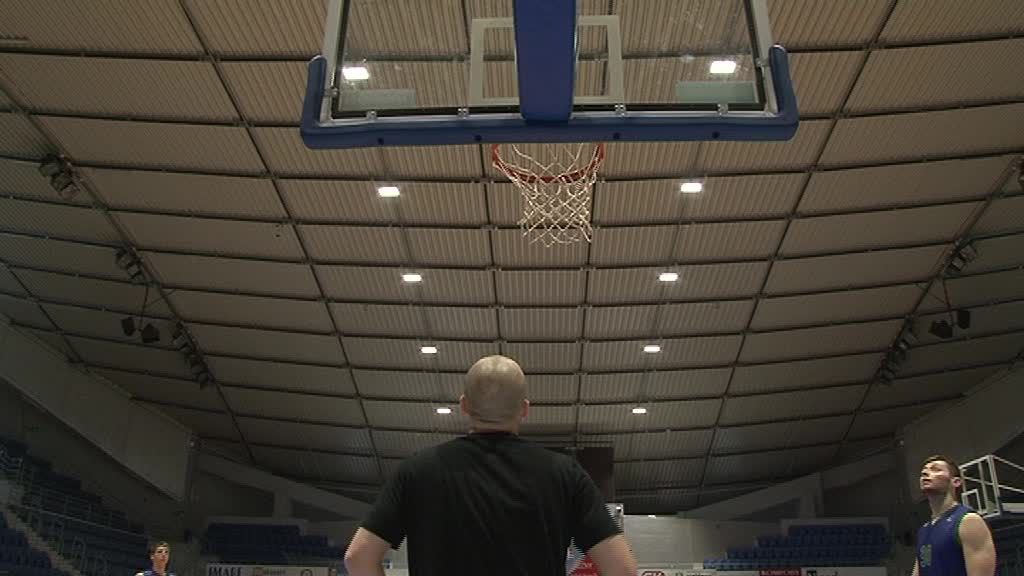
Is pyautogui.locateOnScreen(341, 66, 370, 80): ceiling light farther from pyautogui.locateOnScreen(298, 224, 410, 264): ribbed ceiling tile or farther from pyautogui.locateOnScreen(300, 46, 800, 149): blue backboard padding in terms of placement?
pyautogui.locateOnScreen(298, 224, 410, 264): ribbed ceiling tile

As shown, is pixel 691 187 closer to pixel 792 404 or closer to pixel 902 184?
pixel 902 184

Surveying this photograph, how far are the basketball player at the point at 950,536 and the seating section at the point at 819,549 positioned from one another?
77.8ft

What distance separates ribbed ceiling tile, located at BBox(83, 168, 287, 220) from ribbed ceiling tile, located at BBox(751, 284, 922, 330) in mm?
12138

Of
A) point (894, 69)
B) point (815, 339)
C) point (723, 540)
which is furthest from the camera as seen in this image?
point (723, 540)

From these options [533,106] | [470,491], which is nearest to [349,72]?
[533,106]

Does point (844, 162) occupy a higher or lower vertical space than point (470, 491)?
higher

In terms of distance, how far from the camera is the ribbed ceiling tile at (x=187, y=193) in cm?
1802

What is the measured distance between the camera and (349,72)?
23.2ft

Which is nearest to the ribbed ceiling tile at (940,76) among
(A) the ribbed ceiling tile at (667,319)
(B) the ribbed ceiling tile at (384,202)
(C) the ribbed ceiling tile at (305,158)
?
(A) the ribbed ceiling tile at (667,319)

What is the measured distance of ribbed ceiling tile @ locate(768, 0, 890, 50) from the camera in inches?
537

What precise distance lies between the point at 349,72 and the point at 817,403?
23304mm

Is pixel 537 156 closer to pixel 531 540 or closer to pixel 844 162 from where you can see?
pixel 844 162

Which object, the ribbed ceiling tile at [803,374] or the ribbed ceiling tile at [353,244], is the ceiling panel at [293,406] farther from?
the ribbed ceiling tile at [803,374]

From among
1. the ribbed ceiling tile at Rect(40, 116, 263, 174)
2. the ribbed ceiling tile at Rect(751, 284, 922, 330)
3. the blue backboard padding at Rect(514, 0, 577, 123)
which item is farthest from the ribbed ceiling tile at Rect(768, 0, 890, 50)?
the ribbed ceiling tile at Rect(40, 116, 263, 174)
